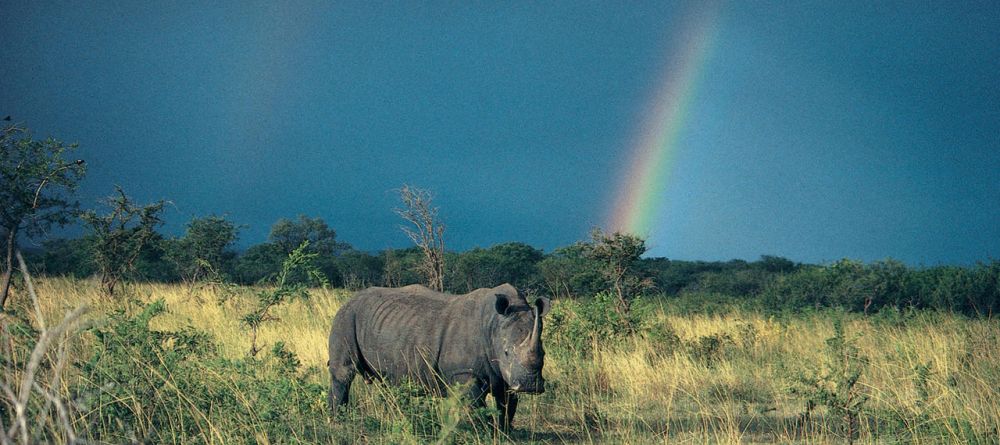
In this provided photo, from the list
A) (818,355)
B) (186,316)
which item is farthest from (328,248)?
(818,355)

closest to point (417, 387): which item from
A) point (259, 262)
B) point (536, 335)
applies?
point (536, 335)

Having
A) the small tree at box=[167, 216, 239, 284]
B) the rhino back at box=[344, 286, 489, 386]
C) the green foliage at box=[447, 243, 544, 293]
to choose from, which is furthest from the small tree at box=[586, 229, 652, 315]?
the green foliage at box=[447, 243, 544, 293]

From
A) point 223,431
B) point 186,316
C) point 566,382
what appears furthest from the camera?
point 186,316

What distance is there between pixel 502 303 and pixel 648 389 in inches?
139

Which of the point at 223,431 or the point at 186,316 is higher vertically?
the point at 186,316

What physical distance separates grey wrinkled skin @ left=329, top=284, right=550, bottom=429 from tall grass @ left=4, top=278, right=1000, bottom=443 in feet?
1.01

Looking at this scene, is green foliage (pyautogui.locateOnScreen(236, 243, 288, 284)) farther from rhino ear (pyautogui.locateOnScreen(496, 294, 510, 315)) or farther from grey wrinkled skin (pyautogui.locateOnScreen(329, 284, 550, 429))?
rhino ear (pyautogui.locateOnScreen(496, 294, 510, 315))

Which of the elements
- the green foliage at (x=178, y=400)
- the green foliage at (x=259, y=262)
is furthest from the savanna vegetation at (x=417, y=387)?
the green foliage at (x=259, y=262)

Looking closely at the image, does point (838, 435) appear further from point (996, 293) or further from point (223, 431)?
point (996, 293)

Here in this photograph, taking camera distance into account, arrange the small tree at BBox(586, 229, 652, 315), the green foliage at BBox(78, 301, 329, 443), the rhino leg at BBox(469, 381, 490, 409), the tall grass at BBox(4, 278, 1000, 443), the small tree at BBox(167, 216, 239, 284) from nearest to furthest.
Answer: the green foliage at BBox(78, 301, 329, 443), the tall grass at BBox(4, 278, 1000, 443), the rhino leg at BBox(469, 381, 490, 409), the small tree at BBox(586, 229, 652, 315), the small tree at BBox(167, 216, 239, 284)

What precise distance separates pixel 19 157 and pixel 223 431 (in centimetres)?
797

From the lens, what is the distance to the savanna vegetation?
18.3ft

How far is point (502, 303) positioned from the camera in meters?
6.52

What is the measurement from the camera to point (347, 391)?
26.0 ft
